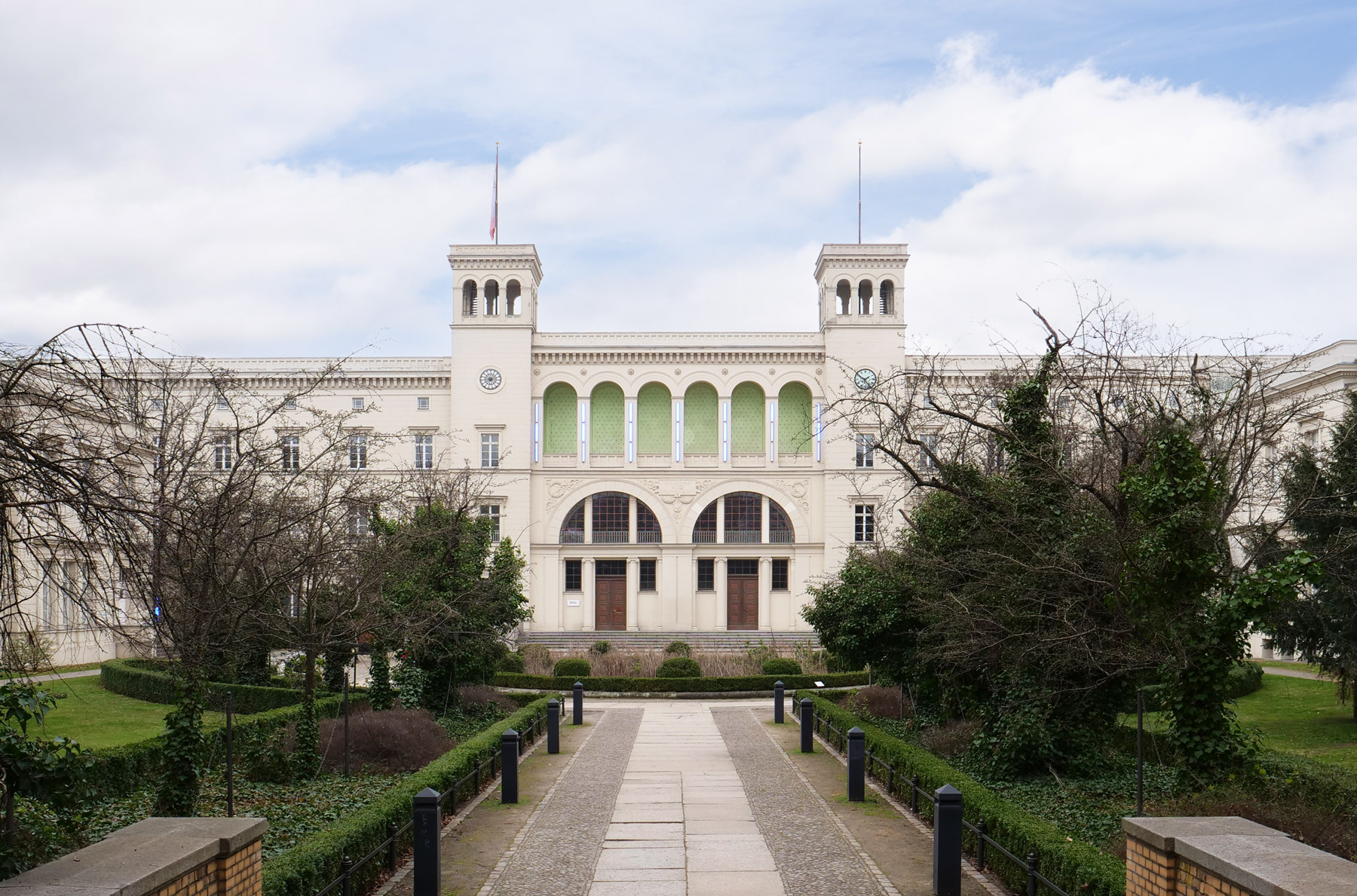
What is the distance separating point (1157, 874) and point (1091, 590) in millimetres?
8135

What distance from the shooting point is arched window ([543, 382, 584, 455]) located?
5444 centimetres

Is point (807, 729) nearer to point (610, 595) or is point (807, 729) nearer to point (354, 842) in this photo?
point (354, 842)

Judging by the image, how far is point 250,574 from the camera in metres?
14.0

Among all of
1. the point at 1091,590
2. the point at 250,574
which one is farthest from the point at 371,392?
the point at 1091,590

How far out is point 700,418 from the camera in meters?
55.4

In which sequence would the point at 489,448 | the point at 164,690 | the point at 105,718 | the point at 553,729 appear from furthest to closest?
1. the point at 489,448
2. the point at 164,690
3. the point at 105,718
4. the point at 553,729

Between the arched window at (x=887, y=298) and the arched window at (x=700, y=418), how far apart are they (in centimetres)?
967

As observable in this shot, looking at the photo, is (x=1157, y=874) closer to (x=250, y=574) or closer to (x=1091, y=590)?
(x=1091, y=590)

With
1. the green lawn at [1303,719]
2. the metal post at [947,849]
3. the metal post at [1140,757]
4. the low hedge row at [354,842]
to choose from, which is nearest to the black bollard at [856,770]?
the metal post at [1140,757]

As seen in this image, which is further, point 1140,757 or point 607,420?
point 607,420

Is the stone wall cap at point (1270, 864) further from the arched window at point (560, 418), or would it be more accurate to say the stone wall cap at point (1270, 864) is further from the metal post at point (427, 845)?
the arched window at point (560, 418)

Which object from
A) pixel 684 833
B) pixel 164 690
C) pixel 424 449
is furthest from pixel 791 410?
pixel 684 833

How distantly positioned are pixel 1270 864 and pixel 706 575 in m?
47.3

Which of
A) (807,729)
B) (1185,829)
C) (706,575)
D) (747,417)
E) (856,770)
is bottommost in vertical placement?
(807,729)
